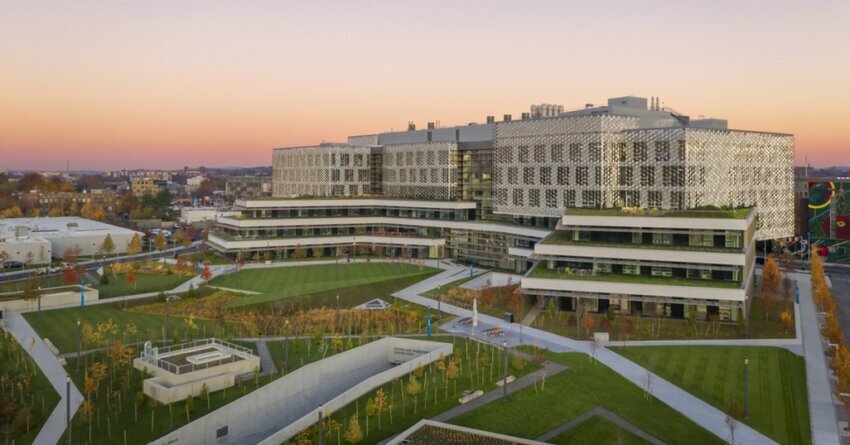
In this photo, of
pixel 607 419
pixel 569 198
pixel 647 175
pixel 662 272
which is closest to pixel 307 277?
pixel 569 198

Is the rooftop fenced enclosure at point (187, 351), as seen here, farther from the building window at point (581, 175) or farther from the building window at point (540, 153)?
the building window at point (540, 153)

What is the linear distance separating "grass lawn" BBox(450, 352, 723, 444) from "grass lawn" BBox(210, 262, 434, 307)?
116 ft

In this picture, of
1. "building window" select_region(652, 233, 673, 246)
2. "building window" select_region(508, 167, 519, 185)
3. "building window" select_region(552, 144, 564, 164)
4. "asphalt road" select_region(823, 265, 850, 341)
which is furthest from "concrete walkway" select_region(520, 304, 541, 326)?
"building window" select_region(508, 167, 519, 185)

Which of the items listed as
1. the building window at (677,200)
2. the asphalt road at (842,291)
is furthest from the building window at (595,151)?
the asphalt road at (842,291)

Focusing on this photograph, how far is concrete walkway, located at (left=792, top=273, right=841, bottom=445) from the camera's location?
116 ft

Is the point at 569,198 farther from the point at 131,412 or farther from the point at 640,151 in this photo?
the point at 131,412

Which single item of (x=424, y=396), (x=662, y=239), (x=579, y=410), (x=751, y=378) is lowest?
(x=579, y=410)

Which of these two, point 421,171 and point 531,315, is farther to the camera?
point 421,171

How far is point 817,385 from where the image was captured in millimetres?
43031

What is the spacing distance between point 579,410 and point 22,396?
34.5m

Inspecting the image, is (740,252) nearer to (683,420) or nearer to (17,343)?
(683,420)

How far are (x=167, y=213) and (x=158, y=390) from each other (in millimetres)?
149315

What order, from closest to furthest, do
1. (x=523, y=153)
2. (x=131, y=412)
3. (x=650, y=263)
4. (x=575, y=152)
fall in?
(x=131, y=412)
(x=650, y=263)
(x=575, y=152)
(x=523, y=153)

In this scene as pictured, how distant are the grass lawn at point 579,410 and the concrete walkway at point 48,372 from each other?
72.5 feet
